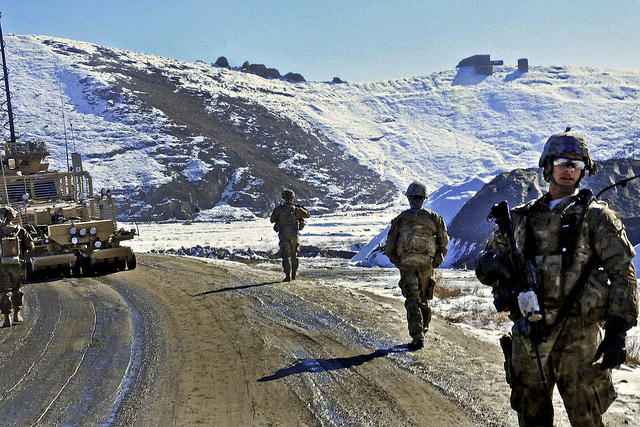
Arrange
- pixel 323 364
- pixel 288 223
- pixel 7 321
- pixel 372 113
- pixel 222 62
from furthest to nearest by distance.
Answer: pixel 222 62 → pixel 372 113 → pixel 288 223 → pixel 7 321 → pixel 323 364

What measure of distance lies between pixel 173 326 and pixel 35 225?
8372 millimetres

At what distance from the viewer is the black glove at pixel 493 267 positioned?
3.81m

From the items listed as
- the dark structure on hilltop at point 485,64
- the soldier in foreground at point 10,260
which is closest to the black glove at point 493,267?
the soldier in foreground at point 10,260

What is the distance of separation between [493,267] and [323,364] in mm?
3450

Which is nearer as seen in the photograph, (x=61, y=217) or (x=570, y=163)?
(x=570, y=163)

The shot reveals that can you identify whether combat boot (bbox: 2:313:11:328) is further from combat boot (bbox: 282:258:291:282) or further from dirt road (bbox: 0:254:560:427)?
combat boot (bbox: 282:258:291:282)

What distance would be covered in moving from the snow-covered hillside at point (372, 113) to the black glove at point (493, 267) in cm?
5927

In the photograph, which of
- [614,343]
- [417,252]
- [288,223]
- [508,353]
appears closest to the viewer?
[614,343]

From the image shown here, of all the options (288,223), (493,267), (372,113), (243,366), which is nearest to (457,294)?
(288,223)

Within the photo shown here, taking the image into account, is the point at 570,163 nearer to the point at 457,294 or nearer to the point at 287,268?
the point at 457,294

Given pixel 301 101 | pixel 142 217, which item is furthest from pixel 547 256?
pixel 301 101

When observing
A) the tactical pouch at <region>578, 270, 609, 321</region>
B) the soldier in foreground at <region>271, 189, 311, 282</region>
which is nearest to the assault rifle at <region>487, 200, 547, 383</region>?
the tactical pouch at <region>578, 270, 609, 321</region>

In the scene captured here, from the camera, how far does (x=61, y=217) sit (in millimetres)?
16297

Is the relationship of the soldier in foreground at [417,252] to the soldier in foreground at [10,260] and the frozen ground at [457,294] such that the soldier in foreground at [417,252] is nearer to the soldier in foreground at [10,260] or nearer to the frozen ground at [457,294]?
the frozen ground at [457,294]
